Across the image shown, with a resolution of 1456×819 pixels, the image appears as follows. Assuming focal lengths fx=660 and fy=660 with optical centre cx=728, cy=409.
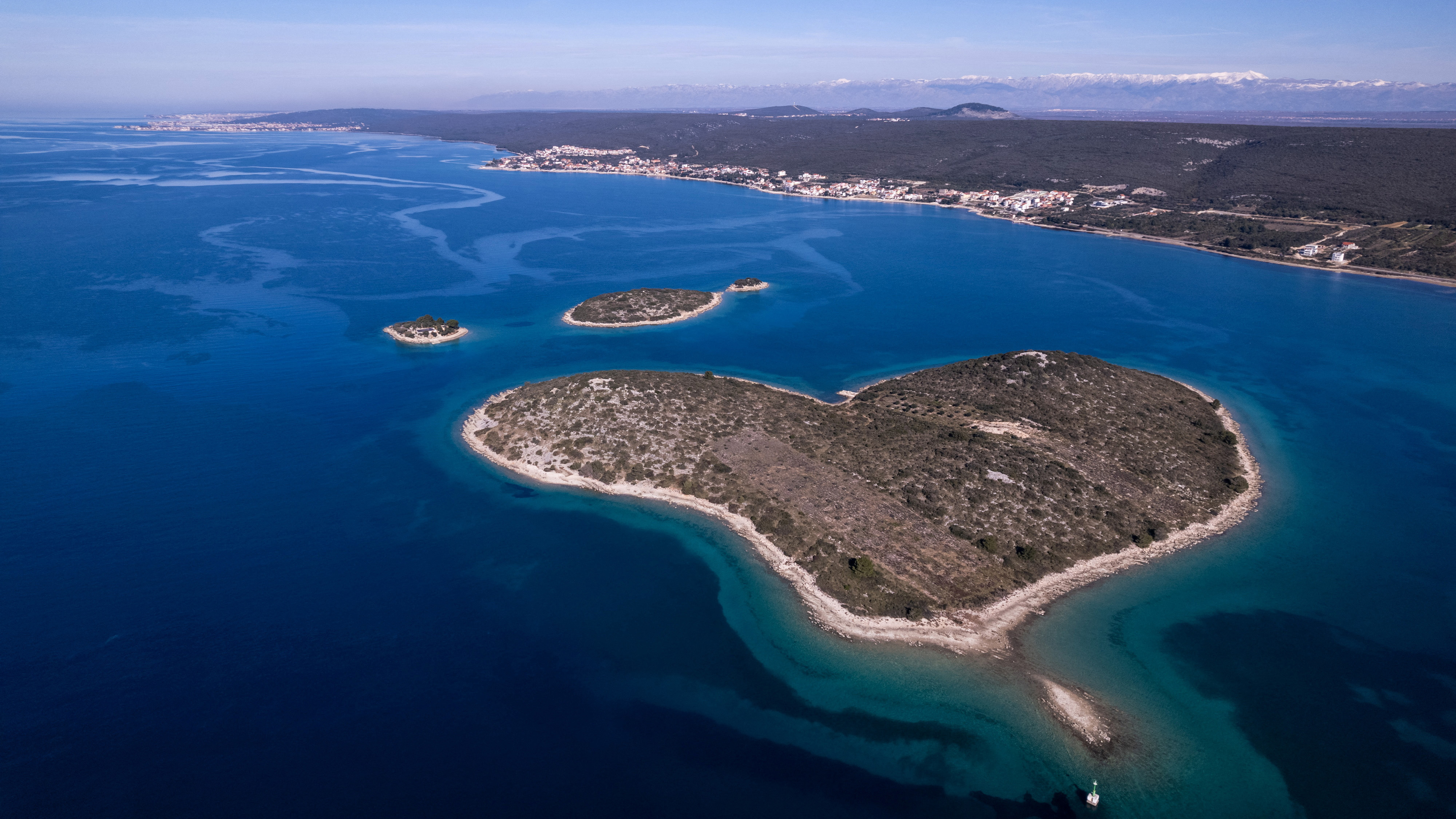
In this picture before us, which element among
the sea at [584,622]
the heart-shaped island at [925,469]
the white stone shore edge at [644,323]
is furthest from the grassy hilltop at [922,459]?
the white stone shore edge at [644,323]

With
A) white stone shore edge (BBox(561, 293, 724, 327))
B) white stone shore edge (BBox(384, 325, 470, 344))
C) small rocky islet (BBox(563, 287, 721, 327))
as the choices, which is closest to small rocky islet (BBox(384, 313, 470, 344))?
white stone shore edge (BBox(384, 325, 470, 344))

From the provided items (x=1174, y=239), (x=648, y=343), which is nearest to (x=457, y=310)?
(x=648, y=343)

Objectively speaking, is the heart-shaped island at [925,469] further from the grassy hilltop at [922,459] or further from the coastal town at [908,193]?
the coastal town at [908,193]

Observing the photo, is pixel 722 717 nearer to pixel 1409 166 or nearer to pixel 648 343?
pixel 648 343

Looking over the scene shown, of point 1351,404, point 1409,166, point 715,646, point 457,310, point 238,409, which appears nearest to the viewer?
A: point 715,646

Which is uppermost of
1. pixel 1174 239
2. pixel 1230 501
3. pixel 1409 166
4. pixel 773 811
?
pixel 1409 166

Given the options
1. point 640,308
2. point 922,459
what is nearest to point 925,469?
point 922,459

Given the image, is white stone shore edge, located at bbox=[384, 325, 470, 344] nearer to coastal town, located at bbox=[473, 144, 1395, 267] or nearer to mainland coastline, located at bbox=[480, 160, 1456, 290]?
mainland coastline, located at bbox=[480, 160, 1456, 290]
